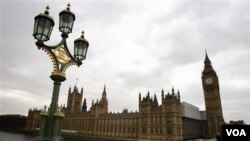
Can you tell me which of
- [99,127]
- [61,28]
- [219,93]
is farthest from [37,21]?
[219,93]

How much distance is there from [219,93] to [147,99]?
38.0 m

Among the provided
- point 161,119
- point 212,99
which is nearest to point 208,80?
point 212,99

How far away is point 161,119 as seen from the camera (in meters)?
63.2

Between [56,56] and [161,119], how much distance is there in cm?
6094

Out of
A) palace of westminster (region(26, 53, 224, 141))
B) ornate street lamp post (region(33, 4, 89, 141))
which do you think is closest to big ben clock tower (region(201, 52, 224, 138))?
palace of westminster (region(26, 53, 224, 141))

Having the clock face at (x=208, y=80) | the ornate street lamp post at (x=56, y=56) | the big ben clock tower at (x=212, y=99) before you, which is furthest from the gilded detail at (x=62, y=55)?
the clock face at (x=208, y=80)

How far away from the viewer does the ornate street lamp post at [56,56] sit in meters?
6.11

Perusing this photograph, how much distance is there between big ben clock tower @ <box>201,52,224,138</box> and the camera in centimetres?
7531

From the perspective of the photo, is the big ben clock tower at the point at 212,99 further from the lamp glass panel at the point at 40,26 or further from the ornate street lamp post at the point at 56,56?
the lamp glass panel at the point at 40,26

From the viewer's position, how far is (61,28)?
24.2ft

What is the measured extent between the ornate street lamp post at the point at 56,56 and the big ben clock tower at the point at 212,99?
80541mm

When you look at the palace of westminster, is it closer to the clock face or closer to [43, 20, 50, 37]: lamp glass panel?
the clock face

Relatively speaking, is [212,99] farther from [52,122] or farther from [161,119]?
[52,122]

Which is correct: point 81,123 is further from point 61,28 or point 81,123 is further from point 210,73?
point 61,28
